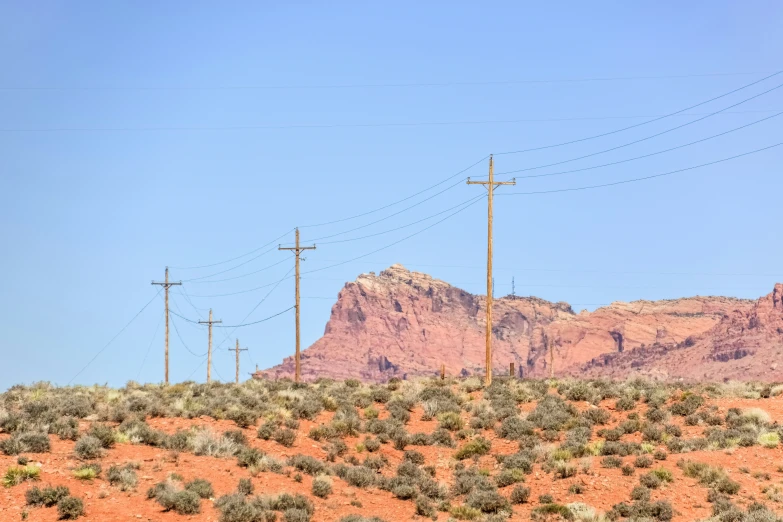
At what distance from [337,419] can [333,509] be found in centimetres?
1009

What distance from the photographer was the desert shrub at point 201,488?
23.3m

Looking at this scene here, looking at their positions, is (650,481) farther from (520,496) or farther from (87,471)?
(87,471)

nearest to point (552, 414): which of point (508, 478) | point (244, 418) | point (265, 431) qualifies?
point (508, 478)

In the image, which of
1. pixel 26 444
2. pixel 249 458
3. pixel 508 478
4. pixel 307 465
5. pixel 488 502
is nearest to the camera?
pixel 26 444

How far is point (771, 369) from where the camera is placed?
567ft

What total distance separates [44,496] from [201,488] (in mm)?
3654

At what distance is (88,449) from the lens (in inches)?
988

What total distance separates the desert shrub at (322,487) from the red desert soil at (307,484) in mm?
195

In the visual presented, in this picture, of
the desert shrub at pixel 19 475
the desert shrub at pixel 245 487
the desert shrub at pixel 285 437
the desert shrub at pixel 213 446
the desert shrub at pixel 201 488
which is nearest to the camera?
the desert shrub at pixel 19 475

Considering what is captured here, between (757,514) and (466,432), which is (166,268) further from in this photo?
(757,514)

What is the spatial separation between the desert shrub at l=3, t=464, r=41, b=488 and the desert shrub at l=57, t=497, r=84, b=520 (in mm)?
1912

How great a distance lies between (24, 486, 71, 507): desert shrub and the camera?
21.9 metres

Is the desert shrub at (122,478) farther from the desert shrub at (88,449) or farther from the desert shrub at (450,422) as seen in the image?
the desert shrub at (450,422)

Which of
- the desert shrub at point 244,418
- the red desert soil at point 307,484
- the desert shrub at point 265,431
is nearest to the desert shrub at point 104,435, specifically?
the red desert soil at point 307,484
